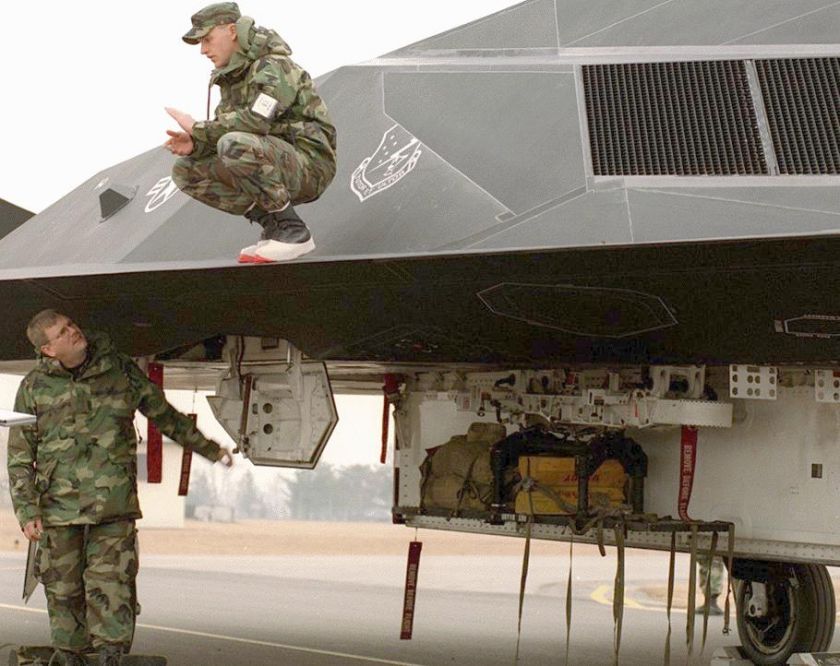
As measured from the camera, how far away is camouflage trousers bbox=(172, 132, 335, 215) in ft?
26.5

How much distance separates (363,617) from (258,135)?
1039 cm

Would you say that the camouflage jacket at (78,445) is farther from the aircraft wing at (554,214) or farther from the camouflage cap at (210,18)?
the camouflage cap at (210,18)

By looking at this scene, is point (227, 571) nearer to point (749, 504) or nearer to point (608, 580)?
point (608, 580)

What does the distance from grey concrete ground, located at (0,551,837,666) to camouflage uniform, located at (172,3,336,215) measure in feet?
16.8

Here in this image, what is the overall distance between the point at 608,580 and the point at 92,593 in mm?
20012

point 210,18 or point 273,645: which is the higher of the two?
point 210,18

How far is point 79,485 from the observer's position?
9.30 metres

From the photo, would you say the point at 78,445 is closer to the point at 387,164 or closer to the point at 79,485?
the point at 79,485

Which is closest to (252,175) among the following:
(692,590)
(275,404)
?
(275,404)

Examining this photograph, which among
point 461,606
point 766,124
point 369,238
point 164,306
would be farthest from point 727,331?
point 461,606

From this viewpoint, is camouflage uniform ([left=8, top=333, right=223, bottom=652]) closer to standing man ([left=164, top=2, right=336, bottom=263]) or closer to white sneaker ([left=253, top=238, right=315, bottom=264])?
standing man ([left=164, top=2, right=336, bottom=263])

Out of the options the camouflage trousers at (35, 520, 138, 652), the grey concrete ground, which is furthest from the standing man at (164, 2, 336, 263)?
the grey concrete ground

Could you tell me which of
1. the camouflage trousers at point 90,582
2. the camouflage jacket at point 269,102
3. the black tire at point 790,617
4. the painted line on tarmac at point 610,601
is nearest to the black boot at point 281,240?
the camouflage jacket at point 269,102

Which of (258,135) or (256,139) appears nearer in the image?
(256,139)
